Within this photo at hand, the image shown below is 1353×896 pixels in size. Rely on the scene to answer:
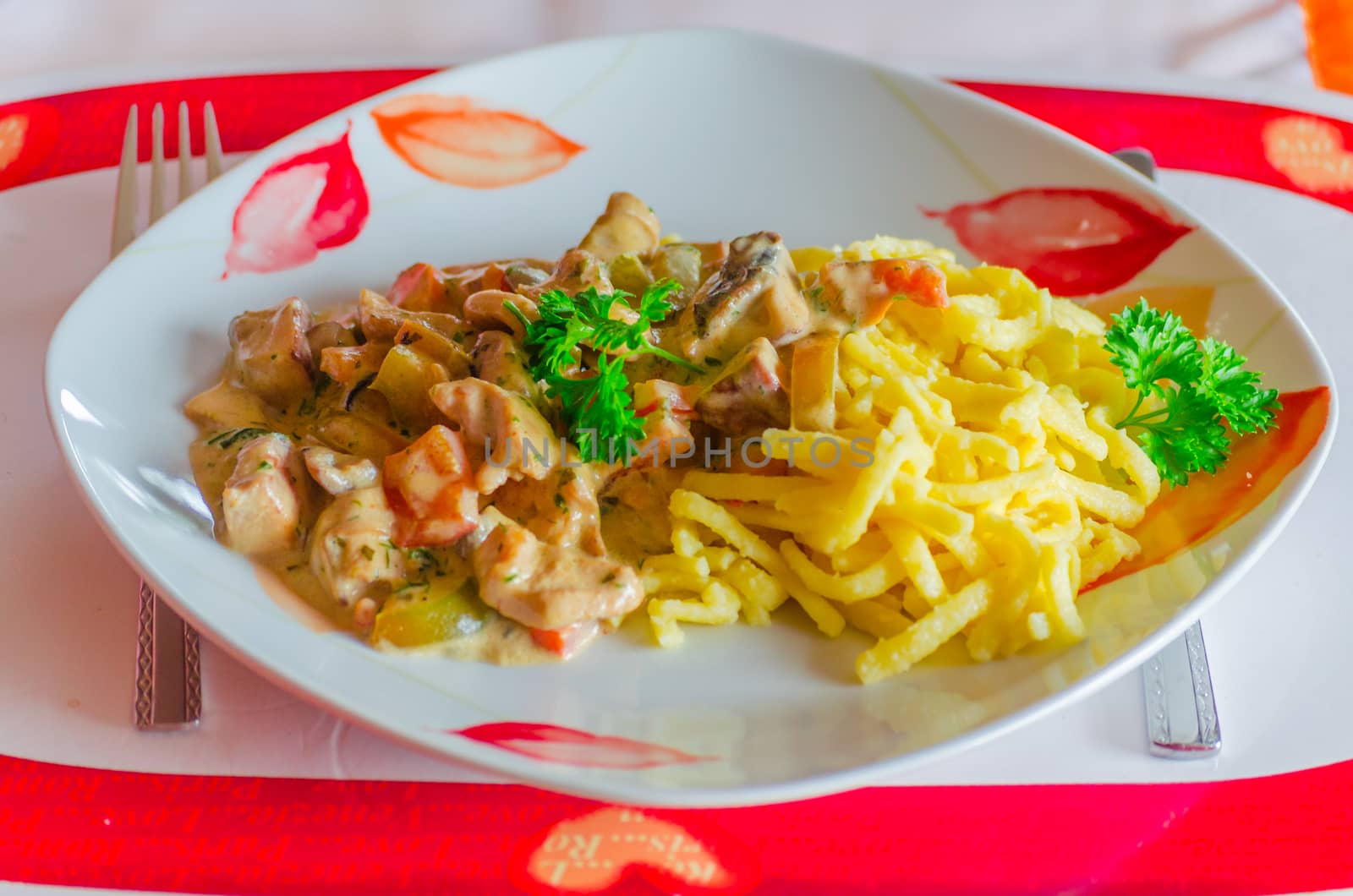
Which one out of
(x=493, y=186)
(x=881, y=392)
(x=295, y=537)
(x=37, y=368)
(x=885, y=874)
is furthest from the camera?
(x=493, y=186)

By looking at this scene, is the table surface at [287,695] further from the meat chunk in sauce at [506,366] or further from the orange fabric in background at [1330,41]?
the orange fabric in background at [1330,41]

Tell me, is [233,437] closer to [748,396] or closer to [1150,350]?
[748,396]

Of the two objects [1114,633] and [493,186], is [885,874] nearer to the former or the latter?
[1114,633]

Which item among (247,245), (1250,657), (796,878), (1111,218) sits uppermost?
(1111,218)

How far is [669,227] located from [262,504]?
1912 mm

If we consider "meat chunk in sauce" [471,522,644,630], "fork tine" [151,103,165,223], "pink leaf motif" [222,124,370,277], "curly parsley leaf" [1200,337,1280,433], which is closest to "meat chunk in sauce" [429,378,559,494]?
"meat chunk in sauce" [471,522,644,630]

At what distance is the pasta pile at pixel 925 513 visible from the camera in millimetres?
2789

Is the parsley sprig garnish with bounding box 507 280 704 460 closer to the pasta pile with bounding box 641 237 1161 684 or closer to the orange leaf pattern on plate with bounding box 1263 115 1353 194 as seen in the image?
the pasta pile with bounding box 641 237 1161 684

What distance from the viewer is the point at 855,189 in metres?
4.25

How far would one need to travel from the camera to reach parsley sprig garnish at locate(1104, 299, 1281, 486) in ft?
10.2

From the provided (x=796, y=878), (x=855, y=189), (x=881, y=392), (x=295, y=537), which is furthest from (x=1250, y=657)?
(x=295, y=537)

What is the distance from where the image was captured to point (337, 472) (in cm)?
292

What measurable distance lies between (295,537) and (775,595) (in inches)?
47.1

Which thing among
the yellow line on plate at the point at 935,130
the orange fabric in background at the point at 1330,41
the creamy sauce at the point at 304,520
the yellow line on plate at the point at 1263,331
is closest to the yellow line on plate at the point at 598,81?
the yellow line on plate at the point at 935,130
